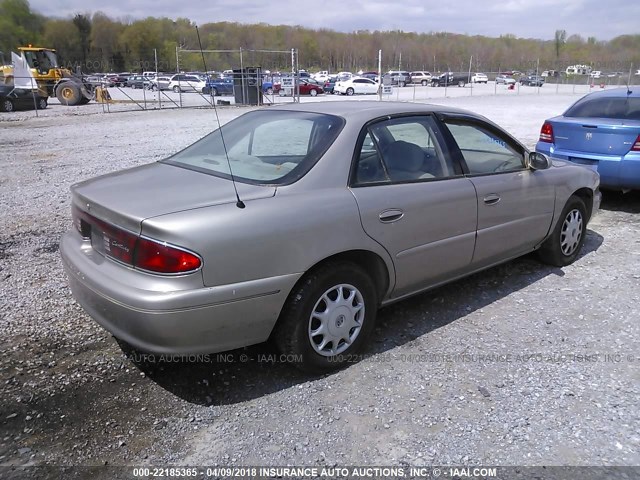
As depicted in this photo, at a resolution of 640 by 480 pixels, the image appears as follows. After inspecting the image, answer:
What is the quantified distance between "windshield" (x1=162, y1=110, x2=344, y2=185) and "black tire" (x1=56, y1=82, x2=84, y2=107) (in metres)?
27.5

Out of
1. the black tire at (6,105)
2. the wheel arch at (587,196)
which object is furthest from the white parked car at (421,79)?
the wheel arch at (587,196)

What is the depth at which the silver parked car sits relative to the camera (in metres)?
2.70

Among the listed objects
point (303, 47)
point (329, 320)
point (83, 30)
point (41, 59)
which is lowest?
point (329, 320)

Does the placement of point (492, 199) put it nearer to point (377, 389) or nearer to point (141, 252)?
point (377, 389)

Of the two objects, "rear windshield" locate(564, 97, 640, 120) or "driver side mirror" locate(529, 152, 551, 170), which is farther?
"rear windshield" locate(564, 97, 640, 120)

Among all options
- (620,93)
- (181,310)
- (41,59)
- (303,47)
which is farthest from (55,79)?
(303,47)

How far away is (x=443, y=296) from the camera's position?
14.7ft

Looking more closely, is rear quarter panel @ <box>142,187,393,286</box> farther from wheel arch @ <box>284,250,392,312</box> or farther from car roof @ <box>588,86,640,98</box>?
car roof @ <box>588,86,640,98</box>

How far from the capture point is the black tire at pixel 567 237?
4926mm

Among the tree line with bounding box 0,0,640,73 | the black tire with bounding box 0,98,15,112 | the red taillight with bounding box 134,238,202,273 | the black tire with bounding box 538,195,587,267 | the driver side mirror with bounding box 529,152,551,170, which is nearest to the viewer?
the red taillight with bounding box 134,238,202,273

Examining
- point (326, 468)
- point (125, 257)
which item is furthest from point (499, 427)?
point (125, 257)

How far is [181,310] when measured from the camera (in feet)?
8.65

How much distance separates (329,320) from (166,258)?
3.54 feet

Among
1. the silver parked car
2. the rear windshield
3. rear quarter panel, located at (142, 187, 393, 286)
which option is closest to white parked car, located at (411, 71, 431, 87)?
the rear windshield
